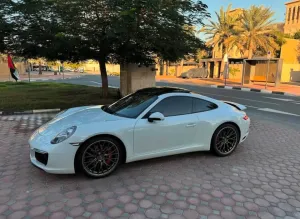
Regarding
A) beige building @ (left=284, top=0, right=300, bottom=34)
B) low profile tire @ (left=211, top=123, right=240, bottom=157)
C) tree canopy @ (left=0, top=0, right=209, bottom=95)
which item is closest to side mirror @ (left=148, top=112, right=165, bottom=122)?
low profile tire @ (left=211, top=123, right=240, bottom=157)

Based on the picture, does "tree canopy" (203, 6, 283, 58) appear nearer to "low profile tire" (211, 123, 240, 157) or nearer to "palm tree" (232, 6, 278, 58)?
"palm tree" (232, 6, 278, 58)

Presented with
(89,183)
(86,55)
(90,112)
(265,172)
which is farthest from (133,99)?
(86,55)

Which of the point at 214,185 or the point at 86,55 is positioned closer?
the point at 214,185

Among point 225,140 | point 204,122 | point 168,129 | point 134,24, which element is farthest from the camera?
point 134,24

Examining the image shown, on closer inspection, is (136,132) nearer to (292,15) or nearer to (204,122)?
(204,122)

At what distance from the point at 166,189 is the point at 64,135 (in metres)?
1.66

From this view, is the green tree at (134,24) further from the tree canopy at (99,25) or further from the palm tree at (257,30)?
the palm tree at (257,30)

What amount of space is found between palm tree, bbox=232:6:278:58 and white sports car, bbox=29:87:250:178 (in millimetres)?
29257

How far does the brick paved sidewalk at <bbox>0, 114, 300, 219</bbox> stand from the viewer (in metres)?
2.99

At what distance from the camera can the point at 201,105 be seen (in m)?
4.67

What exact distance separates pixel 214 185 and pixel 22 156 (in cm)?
350

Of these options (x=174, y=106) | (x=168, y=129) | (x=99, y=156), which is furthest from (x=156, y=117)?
(x=99, y=156)

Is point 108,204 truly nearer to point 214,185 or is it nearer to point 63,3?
point 214,185

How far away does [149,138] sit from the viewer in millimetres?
4027
